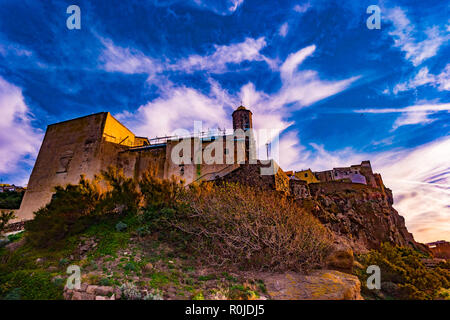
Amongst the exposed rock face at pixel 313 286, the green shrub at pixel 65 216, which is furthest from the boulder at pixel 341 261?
the green shrub at pixel 65 216

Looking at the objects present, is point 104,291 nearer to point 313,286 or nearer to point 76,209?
point 313,286

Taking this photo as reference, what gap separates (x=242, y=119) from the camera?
82.7ft

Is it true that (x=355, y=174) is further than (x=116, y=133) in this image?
Yes

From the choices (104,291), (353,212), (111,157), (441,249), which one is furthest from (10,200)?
(441,249)

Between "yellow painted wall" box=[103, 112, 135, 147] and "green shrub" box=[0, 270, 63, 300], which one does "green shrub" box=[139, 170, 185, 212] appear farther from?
"yellow painted wall" box=[103, 112, 135, 147]

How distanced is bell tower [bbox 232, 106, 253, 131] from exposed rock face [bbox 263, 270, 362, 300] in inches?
763

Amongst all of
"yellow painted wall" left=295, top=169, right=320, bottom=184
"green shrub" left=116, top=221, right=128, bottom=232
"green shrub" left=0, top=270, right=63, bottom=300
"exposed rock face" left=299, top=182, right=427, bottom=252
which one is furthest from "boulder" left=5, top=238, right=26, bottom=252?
"yellow painted wall" left=295, top=169, right=320, bottom=184

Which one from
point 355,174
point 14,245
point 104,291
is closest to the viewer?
point 104,291

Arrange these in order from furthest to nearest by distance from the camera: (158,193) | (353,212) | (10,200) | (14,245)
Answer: (10,200) → (353,212) → (158,193) → (14,245)

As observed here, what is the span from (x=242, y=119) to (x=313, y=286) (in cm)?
2095

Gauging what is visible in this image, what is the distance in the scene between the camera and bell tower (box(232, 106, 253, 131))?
25047mm

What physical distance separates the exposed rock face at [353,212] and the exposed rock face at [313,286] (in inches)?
283

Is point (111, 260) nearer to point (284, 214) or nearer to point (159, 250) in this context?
point (159, 250)

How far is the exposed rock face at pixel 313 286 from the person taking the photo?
5.41m
